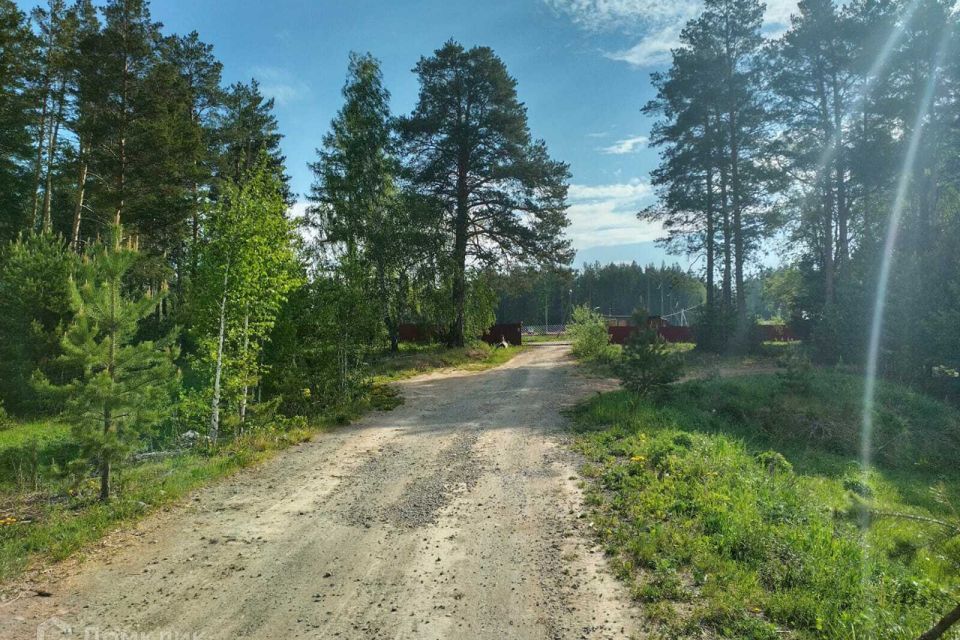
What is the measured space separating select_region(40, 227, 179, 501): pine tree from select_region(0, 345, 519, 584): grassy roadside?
0.45 m

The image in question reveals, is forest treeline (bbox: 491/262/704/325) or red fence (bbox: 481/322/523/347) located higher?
forest treeline (bbox: 491/262/704/325)

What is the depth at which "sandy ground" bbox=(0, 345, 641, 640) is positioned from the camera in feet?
12.0

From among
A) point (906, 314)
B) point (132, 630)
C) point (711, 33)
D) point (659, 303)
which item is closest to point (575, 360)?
point (906, 314)

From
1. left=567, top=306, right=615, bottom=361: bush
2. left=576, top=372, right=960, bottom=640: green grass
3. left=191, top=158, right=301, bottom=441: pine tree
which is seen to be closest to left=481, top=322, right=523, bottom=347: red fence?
left=567, top=306, right=615, bottom=361: bush

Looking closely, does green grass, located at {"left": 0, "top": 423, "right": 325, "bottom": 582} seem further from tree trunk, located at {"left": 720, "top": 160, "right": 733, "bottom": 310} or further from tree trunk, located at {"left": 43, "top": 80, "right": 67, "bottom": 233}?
tree trunk, located at {"left": 720, "top": 160, "right": 733, "bottom": 310}

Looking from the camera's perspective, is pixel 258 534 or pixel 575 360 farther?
pixel 575 360

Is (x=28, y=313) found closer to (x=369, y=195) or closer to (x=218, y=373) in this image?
(x=218, y=373)

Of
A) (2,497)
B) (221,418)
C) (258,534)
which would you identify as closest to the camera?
(258,534)

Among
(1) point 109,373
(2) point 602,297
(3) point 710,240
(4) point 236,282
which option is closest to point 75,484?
(1) point 109,373

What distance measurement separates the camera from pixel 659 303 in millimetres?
114438

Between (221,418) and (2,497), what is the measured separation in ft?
9.63

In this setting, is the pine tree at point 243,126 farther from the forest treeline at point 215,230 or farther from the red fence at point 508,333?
the red fence at point 508,333

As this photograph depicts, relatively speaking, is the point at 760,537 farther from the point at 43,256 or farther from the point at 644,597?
the point at 43,256

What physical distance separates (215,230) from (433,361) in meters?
13.8
